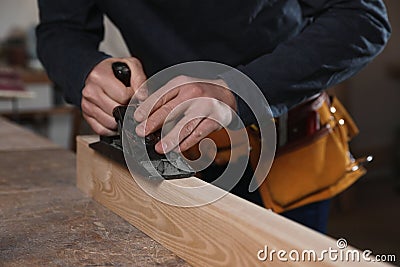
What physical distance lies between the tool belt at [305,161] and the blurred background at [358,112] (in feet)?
6.75

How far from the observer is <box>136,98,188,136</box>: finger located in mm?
885

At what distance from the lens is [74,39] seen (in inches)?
48.9

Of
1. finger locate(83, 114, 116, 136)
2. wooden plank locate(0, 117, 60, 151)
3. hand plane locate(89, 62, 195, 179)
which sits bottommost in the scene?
wooden plank locate(0, 117, 60, 151)

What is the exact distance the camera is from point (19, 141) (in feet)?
5.45

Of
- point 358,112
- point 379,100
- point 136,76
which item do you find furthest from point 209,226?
point 379,100

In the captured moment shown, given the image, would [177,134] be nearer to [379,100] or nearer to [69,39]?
[69,39]

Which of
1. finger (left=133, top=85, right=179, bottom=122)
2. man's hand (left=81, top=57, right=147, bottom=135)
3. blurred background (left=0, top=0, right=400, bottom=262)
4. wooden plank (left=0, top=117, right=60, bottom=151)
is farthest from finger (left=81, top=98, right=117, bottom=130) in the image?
blurred background (left=0, top=0, right=400, bottom=262)

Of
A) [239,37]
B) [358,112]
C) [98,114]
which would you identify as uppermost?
[239,37]

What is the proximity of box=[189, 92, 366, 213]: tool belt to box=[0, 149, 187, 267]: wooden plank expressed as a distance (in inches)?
12.8

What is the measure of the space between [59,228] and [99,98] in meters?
0.23

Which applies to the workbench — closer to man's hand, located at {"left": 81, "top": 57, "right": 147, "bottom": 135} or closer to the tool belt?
man's hand, located at {"left": 81, "top": 57, "right": 147, "bottom": 135}

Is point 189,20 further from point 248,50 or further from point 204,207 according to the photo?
point 204,207

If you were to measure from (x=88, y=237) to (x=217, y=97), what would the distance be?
27 centimetres

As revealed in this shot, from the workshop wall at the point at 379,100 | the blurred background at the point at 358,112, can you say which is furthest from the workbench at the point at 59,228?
the workshop wall at the point at 379,100
